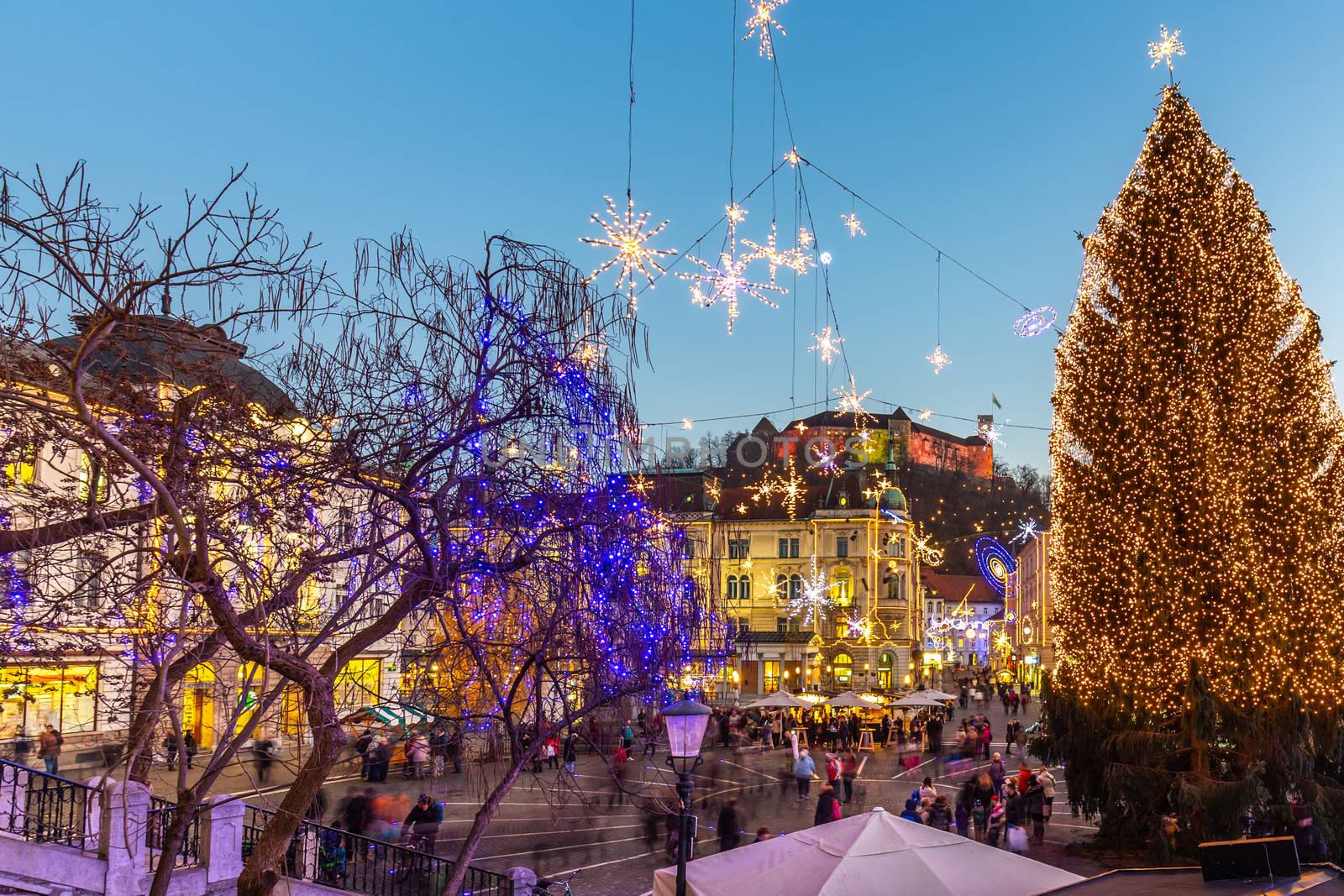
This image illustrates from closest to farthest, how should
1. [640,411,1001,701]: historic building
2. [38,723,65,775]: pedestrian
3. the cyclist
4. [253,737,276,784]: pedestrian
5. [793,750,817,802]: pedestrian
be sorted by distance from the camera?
[253,737,276,784]: pedestrian → the cyclist → [38,723,65,775]: pedestrian → [793,750,817,802]: pedestrian → [640,411,1001,701]: historic building

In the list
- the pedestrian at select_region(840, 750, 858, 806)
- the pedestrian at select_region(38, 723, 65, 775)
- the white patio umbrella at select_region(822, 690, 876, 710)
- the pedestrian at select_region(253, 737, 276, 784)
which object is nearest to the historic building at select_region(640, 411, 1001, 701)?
the white patio umbrella at select_region(822, 690, 876, 710)

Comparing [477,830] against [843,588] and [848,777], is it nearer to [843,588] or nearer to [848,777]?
[848,777]

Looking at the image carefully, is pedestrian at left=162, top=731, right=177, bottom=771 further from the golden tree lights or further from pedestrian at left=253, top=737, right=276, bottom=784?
the golden tree lights

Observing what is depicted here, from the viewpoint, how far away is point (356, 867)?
47.0 ft

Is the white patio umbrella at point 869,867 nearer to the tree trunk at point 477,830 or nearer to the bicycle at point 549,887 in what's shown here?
the bicycle at point 549,887

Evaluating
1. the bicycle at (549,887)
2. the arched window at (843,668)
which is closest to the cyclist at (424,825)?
the bicycle at (549,887)

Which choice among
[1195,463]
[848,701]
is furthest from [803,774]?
Result: [1195,463]

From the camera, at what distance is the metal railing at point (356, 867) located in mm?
12398

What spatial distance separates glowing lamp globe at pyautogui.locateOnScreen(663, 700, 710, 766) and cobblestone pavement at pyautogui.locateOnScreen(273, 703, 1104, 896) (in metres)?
2.74

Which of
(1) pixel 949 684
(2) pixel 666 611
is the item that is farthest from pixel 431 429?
(1) pixel 949 684

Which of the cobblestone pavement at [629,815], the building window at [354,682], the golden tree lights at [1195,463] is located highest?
the golden tree lights at [1195,463]

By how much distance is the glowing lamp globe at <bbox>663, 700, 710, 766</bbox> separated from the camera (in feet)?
32.8

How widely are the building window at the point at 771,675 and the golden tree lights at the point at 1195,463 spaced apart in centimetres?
5256

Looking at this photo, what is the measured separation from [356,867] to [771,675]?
188ft
